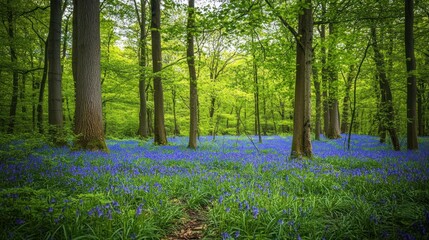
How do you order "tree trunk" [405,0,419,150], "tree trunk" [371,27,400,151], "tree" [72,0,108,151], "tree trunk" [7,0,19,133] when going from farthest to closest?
"tree trunk" [7,0,19,133]
"tree trunk" [371,27,400,151]
"tree trunk" [405,0,419,150]
"tree" [72,0,108,151]

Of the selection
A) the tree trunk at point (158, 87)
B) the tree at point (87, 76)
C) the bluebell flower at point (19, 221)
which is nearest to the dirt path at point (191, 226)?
the bluebell flower at point (19, 221)

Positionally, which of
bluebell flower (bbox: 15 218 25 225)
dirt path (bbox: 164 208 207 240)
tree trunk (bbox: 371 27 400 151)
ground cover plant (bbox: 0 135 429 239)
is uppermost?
tree trunk (bbox: 371 27 400 151)

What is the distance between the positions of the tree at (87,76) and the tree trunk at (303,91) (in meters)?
7.61

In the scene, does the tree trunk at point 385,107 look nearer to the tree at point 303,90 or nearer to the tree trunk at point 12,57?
the tree at point 303,90

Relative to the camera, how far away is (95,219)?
2.85 meters

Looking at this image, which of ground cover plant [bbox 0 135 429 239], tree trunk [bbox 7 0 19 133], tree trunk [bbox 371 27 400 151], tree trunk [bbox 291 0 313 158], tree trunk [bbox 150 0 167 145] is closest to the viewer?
ground cover plant [bbox 0 135 429 239]

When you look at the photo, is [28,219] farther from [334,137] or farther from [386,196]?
[334,137]

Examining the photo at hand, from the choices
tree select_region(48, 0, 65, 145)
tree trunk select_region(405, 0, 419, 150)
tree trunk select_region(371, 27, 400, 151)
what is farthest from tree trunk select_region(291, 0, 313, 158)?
tree select_region(48, 0, 65, 145)

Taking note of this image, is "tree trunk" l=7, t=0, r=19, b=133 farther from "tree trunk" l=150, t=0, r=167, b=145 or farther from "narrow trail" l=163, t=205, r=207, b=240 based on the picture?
"narrow trail" l=163, t=205, r=207, b=240

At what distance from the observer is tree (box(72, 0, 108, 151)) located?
879cm

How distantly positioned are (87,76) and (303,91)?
8211 millimetres

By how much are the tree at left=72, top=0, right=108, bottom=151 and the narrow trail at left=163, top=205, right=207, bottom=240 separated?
6.66 metres

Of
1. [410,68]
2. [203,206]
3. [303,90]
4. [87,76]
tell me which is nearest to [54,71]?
[87,76]

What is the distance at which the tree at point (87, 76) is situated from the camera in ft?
28.8
